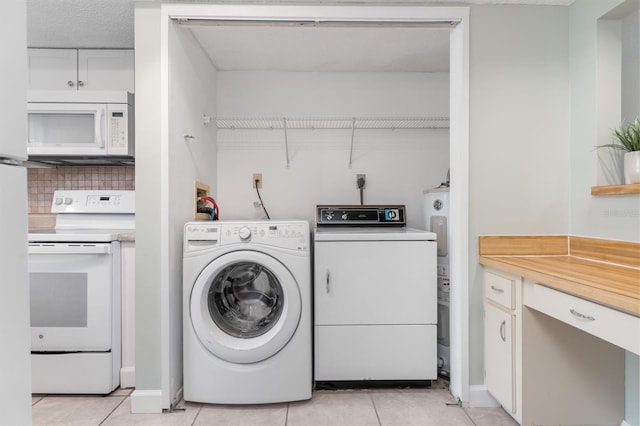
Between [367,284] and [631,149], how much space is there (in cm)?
140

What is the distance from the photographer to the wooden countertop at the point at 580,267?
1.17 meters

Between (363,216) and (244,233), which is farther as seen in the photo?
(363,216)

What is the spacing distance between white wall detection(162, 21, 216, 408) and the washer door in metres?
0.15

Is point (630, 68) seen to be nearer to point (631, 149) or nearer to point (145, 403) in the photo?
point (631, 149)

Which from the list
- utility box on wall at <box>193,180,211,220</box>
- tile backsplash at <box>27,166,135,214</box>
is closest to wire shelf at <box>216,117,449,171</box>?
utility box on wall at <box>193,180,211,220</box>

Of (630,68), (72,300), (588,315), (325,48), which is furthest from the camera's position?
(325,48)

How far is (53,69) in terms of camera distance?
253 cm

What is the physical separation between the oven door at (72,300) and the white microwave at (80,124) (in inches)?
27.0

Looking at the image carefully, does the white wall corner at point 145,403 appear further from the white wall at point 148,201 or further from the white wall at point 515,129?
the white wall at point 515,129

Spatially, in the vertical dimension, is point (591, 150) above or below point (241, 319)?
above

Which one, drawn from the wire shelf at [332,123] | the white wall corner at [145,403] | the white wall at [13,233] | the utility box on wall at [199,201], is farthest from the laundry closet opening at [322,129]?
the white wall at [13,233]

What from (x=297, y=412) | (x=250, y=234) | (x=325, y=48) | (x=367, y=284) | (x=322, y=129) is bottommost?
(x=297, y=412)

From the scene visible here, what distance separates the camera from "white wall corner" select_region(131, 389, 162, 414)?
1949 mm

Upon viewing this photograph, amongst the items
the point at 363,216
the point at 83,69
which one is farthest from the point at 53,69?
the point at 363,216
